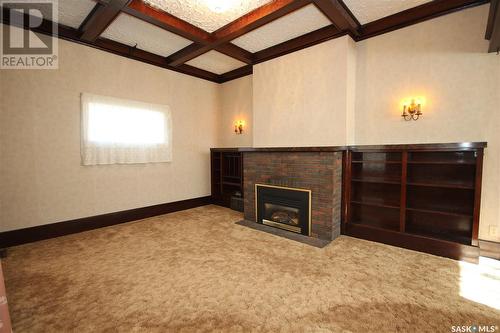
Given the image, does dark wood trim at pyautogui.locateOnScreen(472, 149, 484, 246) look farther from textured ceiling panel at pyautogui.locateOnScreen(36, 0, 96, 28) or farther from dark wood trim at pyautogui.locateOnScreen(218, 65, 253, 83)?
textured ceiling panel at pyautogui.locateOnScreen(36, 0, 96, 28)

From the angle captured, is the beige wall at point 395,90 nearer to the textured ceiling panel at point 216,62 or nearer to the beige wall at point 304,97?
the beige wall at point 304,97

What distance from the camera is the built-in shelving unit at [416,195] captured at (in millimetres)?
2777

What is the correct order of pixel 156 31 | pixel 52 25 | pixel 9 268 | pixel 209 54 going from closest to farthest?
pixel 9 268
pixel 52 25
pixel 156 31
pixel 209 54

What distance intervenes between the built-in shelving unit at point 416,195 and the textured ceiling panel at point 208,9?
2.56m

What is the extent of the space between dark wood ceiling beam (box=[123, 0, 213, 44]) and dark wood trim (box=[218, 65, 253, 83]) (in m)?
1.55

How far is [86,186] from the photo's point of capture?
380cm

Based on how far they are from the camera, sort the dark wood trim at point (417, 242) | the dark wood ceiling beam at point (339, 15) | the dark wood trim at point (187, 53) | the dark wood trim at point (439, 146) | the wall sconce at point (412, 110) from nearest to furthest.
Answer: the dark wood trim at point (439, 146), the dark wood trim at point (417, 242), the dark wood ceiling beam at point (339, 15), the wall sconce at point (412, 110), the dark wood trim at point (187, 53)

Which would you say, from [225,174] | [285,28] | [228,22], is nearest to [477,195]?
[285,28]

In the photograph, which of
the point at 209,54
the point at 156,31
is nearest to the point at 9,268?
the point at 156,31

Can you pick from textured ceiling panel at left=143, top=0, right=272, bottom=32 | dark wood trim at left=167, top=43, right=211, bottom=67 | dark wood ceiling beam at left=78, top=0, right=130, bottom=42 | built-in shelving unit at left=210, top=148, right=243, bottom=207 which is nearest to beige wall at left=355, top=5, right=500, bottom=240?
textured ceiling panel at left=143, top=0, right=272, bottom=32

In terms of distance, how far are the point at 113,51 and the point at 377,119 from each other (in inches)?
183

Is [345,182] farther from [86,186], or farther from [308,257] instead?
[86,186]

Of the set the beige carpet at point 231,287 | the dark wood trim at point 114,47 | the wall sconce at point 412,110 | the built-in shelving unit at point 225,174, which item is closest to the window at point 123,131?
the dark wood trim at point 114,47

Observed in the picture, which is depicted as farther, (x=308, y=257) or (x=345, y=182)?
(x=345, y=182)
